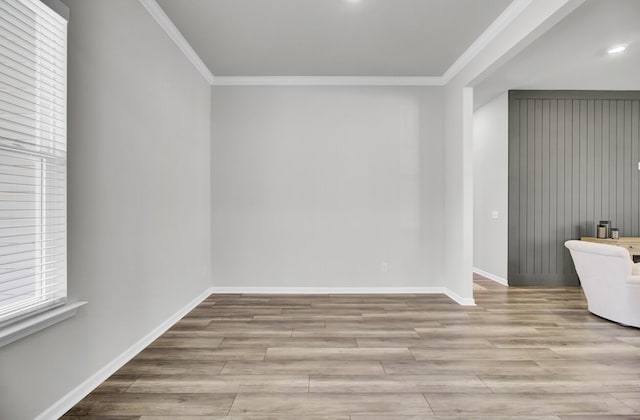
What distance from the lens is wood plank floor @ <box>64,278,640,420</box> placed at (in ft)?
7.05

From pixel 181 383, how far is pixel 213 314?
159 centimetres

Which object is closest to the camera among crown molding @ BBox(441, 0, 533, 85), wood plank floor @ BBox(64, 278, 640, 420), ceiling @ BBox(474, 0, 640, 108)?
wood plank floor @ BBox(64, 278, 640, 420)

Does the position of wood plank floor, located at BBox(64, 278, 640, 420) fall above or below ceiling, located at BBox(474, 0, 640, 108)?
below

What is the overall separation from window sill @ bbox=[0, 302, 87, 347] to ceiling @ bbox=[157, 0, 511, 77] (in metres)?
2.55

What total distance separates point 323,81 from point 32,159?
12.2 feet

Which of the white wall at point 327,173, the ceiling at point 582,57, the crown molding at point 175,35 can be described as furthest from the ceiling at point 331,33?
the ceiling at point 582,57

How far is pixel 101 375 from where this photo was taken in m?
2.42

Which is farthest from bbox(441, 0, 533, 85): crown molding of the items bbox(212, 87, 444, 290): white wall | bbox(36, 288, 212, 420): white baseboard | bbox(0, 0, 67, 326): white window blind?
bbox(36, 288, 212, 420): white baseboard

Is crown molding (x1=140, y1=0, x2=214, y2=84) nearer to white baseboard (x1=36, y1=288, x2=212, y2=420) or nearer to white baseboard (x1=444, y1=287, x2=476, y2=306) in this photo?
white baseboard (x1=36, y1=288, x2=212, y2=420)

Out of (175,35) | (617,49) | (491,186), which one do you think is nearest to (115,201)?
(175,35)

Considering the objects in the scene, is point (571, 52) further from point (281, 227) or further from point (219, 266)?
point (219, 266)

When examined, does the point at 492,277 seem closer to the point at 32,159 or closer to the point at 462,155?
the point at 462,155

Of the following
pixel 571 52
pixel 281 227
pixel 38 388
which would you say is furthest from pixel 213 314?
pixel 571 52

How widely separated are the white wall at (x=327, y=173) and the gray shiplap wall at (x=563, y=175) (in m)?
1.50
